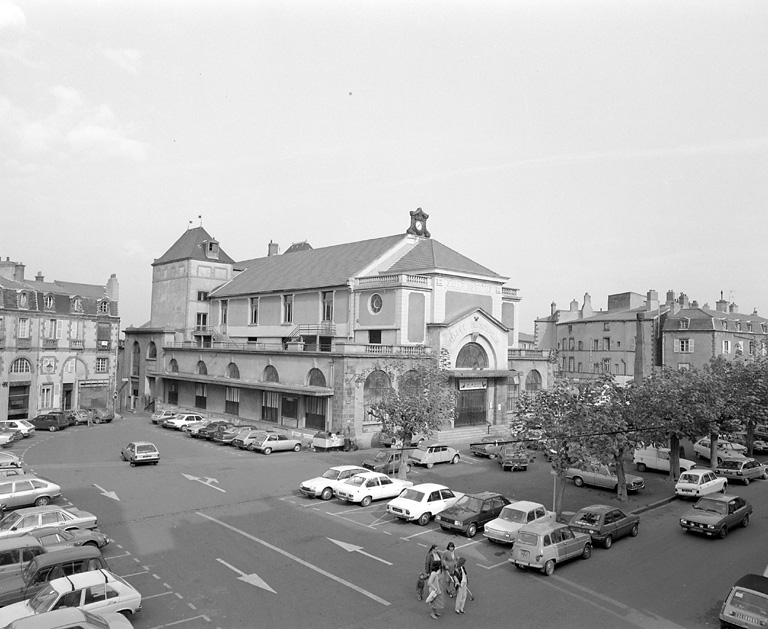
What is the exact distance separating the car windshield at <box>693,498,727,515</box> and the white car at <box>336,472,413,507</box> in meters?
13.3

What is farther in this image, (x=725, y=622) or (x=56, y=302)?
(x=56, y=302)

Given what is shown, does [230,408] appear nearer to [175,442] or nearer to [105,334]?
[175,442]

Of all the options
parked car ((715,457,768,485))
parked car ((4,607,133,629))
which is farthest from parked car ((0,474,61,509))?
parked car ((715,457,768,485))

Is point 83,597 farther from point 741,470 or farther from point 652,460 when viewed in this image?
point 741,470

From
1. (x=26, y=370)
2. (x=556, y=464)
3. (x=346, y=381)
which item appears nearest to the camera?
(x=556, y=464)

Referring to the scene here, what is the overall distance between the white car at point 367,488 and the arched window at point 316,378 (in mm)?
17642

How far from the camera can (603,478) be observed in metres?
33.7

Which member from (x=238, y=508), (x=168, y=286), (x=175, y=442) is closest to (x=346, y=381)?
(x=175, y=442)

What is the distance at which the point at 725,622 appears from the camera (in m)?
16.0

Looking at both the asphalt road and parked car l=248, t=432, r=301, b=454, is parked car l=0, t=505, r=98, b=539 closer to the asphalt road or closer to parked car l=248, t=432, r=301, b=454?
the asphalt road

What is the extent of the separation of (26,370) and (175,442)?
781 inches

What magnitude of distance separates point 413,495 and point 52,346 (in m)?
45.5

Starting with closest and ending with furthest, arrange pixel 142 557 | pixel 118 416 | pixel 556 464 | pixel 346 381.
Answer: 1. pixel 142 557
2. pixel 556 464
3. pixel 346 381
4. pixel 118 416

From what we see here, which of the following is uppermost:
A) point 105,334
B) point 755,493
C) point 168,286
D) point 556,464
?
point 168,286
